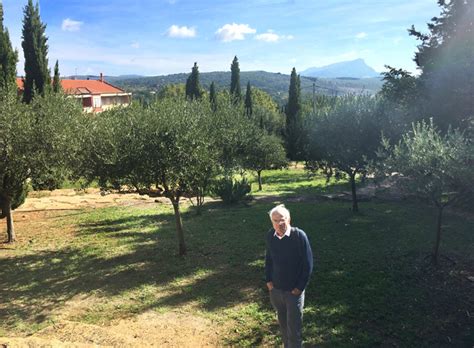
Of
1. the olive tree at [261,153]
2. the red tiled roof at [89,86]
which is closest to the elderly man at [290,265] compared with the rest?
the olive tree at [261,153]

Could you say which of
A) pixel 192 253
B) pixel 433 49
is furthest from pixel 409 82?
pixel 192 253

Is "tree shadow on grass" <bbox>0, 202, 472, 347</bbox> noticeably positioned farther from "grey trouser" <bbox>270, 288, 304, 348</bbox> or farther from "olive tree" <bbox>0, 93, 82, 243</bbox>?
"olive tree" <bbox>0, 93, 82, 243</bbox>

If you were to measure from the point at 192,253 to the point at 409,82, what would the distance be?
15257 mm

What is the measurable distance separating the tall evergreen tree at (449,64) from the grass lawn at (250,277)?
14.9 ft

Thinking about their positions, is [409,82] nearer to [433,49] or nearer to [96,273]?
[433,49]

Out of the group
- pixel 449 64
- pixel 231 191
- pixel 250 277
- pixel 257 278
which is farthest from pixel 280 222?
pixel 449 64

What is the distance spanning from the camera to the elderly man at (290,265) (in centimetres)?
529

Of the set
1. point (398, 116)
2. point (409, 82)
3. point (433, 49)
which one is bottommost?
point (398, 116)

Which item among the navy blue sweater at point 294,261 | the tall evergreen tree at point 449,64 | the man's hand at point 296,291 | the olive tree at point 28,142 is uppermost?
the tall evergreen tree at point 449,64

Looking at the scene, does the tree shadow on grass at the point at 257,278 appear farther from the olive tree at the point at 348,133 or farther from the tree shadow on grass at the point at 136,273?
the olive tree at the point at 348,133

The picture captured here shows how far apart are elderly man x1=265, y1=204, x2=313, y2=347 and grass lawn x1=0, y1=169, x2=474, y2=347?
1.57 m

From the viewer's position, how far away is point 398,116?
50.8 ft

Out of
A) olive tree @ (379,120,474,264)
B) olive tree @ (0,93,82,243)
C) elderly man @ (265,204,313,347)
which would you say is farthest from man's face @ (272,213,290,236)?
olive tree @ (0,93,82,243)

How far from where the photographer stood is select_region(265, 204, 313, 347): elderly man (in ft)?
17.4
